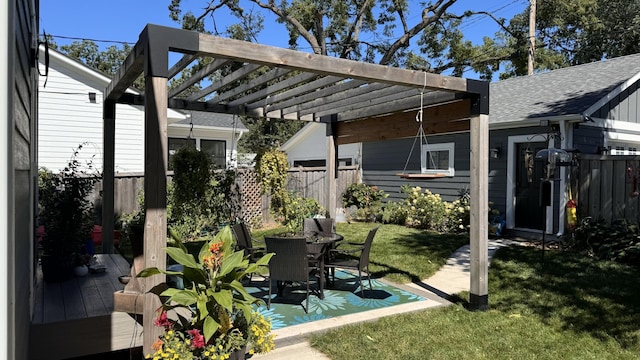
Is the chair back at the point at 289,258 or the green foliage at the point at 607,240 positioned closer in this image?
the chair back at the point at 289,258

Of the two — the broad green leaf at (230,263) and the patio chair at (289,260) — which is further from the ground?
the broad green leaf at (230,263)

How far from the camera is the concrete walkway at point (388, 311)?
3613 mm

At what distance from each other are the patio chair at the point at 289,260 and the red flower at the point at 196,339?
6.06 feet

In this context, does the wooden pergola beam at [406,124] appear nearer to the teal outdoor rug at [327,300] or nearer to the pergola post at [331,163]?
the pergola post at [331,163]

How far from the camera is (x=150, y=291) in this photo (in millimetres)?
2836

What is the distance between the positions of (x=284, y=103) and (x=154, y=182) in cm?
355

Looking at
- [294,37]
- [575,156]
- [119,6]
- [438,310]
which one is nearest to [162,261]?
[438,310]

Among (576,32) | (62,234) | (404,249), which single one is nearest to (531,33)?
(576,32)

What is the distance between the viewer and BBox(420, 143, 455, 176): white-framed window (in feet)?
35.7

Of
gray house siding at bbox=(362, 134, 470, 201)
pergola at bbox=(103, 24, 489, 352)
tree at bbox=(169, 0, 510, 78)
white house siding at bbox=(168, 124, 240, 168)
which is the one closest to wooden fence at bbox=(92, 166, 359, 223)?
gray house siding at bbox=(362, 134, 470, 201)

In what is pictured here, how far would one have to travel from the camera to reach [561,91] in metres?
10.2

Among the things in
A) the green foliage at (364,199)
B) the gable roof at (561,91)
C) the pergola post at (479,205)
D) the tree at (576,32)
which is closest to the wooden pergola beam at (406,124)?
the pergola post at (479,205)

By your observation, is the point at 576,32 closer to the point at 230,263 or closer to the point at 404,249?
the point at 404,249

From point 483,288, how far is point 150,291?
3380 millimetres
